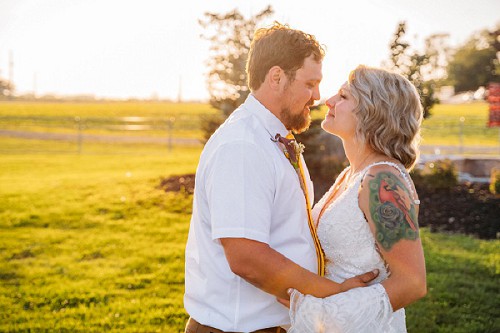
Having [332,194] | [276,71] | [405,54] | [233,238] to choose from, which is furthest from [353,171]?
[405,54]

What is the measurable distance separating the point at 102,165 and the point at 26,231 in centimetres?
1039

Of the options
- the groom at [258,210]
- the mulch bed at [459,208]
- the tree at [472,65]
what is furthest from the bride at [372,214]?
the tree at [472,65]

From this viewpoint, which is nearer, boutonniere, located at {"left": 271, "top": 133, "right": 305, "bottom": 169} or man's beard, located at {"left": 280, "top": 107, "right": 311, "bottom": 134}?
boutonniere, located at {"left": 271, "top": 133, "right": 305, "bottom": 169}

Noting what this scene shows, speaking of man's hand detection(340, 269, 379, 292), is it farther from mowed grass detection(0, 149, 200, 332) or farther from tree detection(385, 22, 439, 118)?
tree detection(385, 22, 439, 118)

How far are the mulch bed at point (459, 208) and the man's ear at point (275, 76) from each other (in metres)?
8.88

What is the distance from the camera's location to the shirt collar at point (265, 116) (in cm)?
300

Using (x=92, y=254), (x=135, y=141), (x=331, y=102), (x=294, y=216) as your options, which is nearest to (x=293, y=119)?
(x=331, y=102)

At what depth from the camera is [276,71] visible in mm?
2992

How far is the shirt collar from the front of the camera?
3.00 metres

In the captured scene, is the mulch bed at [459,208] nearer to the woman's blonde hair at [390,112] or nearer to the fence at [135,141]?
the woman's blonde hair at [390,112]

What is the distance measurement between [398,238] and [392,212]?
0.12 metres

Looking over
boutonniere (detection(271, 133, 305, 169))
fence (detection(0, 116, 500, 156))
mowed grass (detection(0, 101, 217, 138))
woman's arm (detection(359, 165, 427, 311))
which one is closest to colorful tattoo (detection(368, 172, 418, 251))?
woman's arm (detection(359, 165, 427, 311))

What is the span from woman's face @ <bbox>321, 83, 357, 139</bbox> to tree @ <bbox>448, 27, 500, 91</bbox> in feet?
239

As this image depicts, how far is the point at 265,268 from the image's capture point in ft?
8.78
